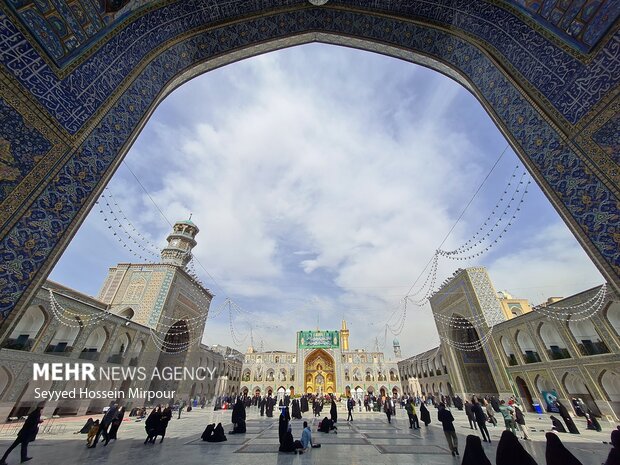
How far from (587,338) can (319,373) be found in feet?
99.0

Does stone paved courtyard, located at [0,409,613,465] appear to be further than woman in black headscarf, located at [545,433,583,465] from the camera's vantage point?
Yes

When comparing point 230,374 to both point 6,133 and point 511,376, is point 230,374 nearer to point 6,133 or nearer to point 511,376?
point 511,376

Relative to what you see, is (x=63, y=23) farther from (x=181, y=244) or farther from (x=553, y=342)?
(x=553, y=342)

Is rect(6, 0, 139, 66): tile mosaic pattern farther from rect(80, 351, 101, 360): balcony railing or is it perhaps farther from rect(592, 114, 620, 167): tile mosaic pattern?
rect(80, 351, 101, 360): balcony railing

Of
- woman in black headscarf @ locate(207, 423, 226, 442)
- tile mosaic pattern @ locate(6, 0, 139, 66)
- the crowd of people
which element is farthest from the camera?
woman in black headscarf @ locate(207, 423, 226, 442)

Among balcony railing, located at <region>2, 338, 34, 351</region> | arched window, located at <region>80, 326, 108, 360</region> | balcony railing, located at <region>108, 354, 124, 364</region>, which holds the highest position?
arched window, located at <region>80, 326, 108, 360</region>

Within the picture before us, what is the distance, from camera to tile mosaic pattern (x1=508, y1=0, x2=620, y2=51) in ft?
9.85

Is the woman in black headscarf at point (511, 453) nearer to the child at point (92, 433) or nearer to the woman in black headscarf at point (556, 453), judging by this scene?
the woman in black headscarf at point (556, 453)

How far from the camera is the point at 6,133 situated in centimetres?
274


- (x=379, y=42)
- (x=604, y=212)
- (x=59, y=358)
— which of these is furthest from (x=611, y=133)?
(x=59, y=358)

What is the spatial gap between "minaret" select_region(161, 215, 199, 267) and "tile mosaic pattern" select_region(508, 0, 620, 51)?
21.9m

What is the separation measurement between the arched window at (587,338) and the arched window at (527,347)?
2358mm

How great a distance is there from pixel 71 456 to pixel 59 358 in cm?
920

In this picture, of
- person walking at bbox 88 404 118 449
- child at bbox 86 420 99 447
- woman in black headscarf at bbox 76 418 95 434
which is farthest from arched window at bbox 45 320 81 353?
child at bbox 86 420 99 447
